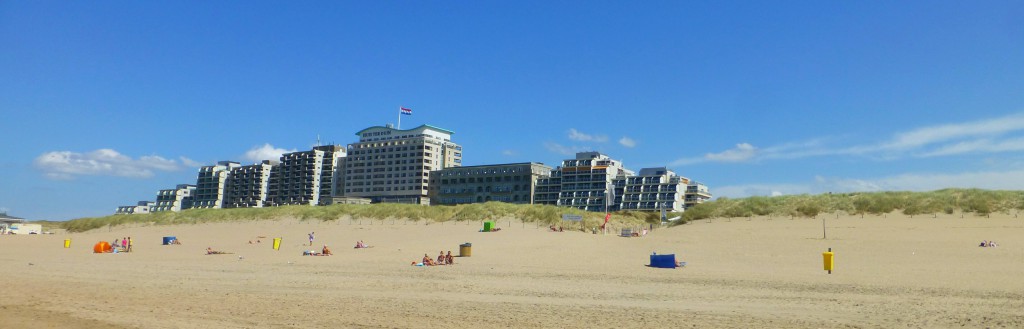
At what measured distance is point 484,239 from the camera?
36.2 metres

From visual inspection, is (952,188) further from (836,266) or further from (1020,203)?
(836,266)

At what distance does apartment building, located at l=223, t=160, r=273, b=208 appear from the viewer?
188 m

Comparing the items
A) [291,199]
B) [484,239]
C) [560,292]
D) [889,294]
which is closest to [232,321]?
[560,292]

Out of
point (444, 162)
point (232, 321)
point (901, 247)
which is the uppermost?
point (444, 162)

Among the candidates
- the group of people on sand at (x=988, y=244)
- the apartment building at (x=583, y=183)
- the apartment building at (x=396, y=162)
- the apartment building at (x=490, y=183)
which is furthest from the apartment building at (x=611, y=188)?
the group of people on sand at (x=988, y=244)

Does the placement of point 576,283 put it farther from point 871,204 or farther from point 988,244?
point 871,204

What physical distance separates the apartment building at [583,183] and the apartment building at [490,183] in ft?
10.1

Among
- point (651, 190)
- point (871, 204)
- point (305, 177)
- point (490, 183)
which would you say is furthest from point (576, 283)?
point (305, 177)

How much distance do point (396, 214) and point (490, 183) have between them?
99988 millimetres

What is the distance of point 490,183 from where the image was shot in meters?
151

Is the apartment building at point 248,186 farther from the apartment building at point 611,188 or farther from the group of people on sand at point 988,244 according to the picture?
the group of people on sand at point 988,244

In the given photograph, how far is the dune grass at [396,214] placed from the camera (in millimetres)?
48656

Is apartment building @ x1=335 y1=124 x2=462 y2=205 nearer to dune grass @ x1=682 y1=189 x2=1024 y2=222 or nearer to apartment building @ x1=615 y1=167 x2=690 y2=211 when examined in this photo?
apartment building @ x1=615 y1=167 x2=690 y2=211

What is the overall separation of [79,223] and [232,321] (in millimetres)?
70338
